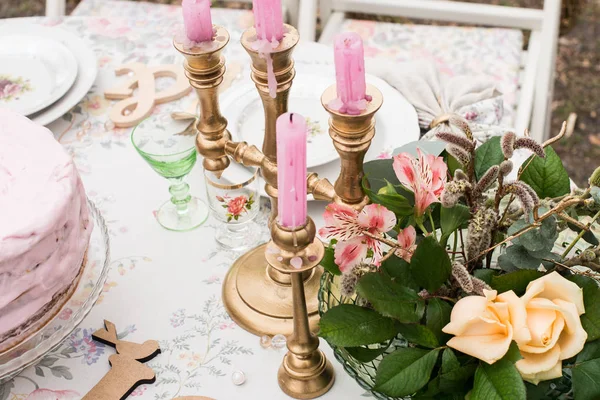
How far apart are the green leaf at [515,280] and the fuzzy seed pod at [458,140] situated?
0.12 meters

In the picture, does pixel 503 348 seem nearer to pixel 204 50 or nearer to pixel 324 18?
Answer: pixel 204 50

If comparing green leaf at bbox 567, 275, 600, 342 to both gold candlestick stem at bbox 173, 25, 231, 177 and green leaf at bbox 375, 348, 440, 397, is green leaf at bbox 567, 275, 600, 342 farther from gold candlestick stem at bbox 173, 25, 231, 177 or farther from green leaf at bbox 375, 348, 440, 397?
gold candlestick stem at bbox 173, 25, 231, 177

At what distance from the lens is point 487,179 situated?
62 centimetres

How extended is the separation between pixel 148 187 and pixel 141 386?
0.37 m

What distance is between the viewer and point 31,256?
29.4 inches

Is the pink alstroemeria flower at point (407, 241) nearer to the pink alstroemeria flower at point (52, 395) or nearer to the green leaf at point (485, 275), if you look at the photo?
the green leaf at point (485, 275)

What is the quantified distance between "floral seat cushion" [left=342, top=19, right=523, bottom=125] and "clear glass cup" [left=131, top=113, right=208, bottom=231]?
609 millimetres

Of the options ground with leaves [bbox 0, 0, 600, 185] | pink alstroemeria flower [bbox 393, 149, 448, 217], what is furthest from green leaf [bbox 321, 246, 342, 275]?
ground with leaves [bbox 0, 0, 600, 185]

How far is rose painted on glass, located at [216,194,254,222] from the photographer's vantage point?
964 millimetres

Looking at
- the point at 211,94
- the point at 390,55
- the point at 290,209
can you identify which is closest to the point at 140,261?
the point at 211,94

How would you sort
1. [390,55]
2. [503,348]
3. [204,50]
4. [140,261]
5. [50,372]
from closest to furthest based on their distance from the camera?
[503,348], [204,50], [50,372], [140,261], [390,55]

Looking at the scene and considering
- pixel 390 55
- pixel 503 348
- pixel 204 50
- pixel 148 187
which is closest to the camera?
pixel 503 348

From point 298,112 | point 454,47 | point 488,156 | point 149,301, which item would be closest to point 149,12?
point 298,112

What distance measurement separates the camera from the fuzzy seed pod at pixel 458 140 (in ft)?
2.00
